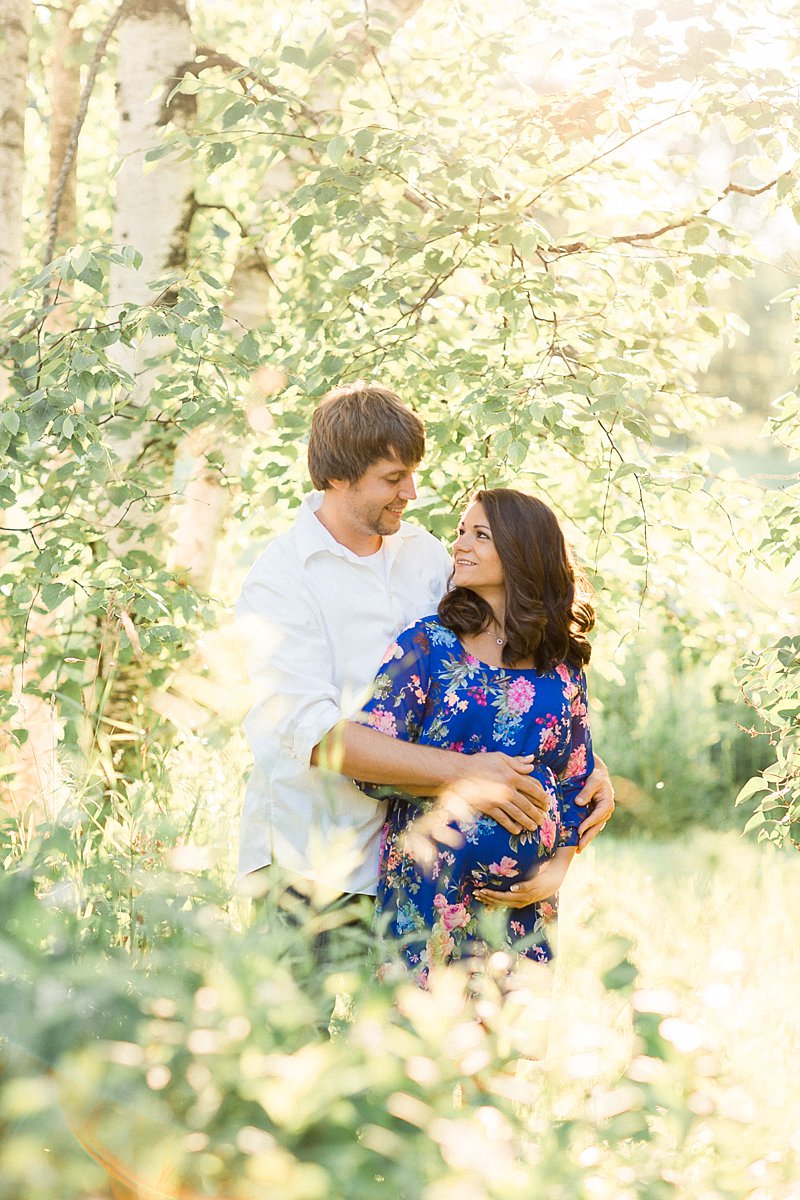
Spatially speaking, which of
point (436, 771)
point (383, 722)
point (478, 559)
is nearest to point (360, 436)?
point (478, 559)

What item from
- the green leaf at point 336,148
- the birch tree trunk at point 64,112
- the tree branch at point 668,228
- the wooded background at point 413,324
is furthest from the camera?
the birch tree trunk at point 64,112

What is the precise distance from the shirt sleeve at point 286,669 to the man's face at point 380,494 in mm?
203

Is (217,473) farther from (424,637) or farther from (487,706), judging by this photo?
(487,706)

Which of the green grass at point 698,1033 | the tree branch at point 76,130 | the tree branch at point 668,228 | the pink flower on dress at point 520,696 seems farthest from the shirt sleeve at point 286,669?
the tree branch at point 76,130

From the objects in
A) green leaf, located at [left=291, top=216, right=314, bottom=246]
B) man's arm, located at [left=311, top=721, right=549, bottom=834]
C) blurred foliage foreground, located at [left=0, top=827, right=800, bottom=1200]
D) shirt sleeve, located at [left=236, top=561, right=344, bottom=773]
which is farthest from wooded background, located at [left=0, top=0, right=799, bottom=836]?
blurred foliage foreground, located at [left=0, top=827, right=800, bottom=1200]

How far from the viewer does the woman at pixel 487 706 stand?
2350 millimetres

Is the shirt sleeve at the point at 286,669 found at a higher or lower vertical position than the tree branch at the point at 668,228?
lower

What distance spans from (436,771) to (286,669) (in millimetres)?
361

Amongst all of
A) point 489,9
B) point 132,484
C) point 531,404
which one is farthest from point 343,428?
point 489,9

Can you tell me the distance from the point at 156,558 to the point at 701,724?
4879mm

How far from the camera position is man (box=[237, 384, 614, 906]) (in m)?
2.22

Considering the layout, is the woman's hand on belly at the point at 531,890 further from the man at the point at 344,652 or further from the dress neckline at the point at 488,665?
the dress neckline at the point at 488,665

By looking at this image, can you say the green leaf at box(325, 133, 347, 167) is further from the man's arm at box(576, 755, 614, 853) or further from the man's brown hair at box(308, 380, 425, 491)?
the man's arm at box(576, 755, 614, 853)

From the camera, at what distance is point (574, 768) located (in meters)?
2.54
